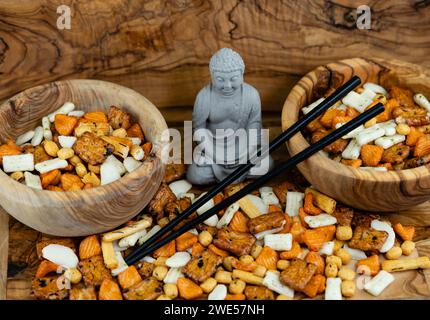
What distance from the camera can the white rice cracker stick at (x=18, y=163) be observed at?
1.16 meters

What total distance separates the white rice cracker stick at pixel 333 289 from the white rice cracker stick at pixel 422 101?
369mm

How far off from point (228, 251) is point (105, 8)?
0.48 m

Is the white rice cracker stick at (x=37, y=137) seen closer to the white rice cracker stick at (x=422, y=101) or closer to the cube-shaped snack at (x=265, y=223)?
the cube-shaped snack at (x=265, y=223)

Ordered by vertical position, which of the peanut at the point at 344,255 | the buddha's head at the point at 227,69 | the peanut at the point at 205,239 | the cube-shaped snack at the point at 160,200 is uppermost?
the buddha's head at the point at 227,69

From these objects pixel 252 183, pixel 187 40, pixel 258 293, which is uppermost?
pixel 187 40

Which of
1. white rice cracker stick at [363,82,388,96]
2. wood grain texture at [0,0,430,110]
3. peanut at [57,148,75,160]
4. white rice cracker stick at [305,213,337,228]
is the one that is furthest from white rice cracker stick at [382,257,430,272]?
peanut at [57,148,75,160]

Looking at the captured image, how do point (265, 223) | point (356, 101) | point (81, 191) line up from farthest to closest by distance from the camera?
point (356, 101), point (265, 223), point (81, 191)

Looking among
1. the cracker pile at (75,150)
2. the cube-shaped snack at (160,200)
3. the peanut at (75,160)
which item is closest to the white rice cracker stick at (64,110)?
the cracker pile at (75,150)

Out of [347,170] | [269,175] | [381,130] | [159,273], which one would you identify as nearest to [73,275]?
[159,273]

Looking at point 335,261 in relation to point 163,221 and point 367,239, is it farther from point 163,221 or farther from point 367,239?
point 163,221

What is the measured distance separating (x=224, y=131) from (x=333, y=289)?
0.34 metres

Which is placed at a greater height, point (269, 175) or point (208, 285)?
point (269, 175)

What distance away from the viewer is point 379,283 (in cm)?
113

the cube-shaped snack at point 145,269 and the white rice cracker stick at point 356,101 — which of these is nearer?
the cube-shaped snack at point 145,269
